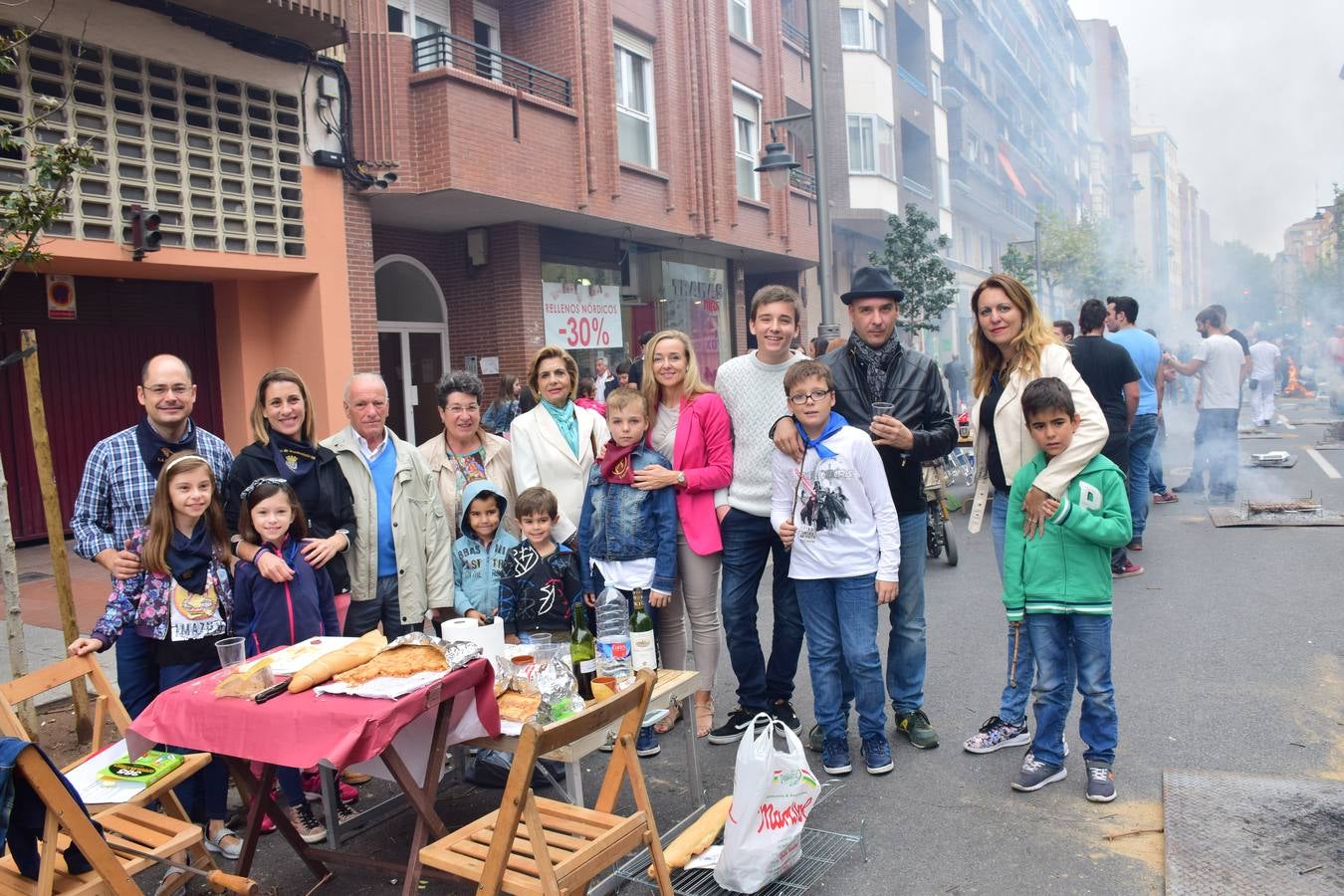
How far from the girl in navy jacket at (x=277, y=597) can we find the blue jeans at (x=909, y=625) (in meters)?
2.44

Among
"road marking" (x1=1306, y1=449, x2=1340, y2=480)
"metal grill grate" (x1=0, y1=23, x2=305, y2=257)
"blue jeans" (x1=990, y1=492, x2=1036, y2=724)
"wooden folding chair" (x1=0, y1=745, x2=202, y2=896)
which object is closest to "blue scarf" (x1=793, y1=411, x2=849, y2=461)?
"blue jeans" (x1=990, y1=492, x2=1036, y2=724)

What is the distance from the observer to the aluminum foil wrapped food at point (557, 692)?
12.3 ft

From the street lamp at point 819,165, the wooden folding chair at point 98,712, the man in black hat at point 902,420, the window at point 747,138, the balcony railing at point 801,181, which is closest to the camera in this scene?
the wooden folding chair at point 98,712

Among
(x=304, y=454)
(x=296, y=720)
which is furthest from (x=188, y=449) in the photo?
(x=296, y=720)

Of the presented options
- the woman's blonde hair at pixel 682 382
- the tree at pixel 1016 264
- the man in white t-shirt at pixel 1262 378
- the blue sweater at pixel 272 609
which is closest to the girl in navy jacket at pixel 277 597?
the blue sweater at pixel 272 609

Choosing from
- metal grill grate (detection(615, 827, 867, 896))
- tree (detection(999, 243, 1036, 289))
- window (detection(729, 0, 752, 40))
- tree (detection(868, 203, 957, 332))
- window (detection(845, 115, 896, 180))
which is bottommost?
metal grill grate (detection(615, 827, 867, 896))

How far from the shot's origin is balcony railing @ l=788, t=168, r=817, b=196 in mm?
22595

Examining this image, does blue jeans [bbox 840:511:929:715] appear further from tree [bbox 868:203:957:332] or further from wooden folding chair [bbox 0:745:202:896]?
tree [bbox 868:203:957:332]

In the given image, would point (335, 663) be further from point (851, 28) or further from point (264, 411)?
point (851, 28)

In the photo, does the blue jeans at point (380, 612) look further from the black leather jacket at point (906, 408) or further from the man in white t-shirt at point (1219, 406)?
the man in white t-shirt at point (1219, 406)

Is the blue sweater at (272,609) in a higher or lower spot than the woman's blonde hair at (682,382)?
lower

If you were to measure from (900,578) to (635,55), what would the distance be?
1431 cm

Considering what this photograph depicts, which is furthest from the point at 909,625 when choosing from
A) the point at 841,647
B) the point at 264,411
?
the point at 264,411

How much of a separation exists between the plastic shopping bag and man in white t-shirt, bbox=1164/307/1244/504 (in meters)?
9.99
